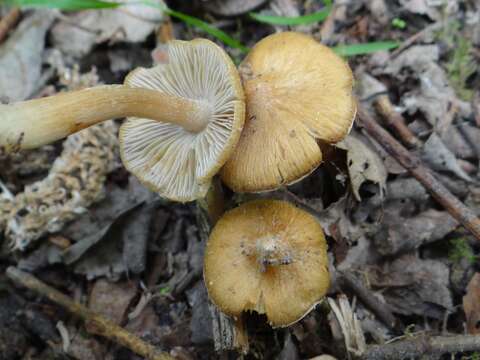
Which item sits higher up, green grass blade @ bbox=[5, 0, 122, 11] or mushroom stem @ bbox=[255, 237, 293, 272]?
green grass blade @ bbox=[5, 0, 122, 11]

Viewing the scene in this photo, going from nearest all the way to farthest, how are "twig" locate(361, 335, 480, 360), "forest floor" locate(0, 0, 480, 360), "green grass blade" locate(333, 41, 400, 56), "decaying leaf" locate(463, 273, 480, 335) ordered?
"twig" locate(361, 335, 480, 360) < "decaying leaf" locate(463, 273, 480, 335) < "forest floor" locate(0, 0, 480, 360) < "green grass blade" locate(333, 41, 400, 56)

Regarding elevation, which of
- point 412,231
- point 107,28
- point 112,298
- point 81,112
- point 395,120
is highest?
point 81,112

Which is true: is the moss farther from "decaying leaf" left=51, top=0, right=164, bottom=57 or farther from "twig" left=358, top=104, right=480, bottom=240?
"decaying leaf" left=51, top=0, right=164, bottom=57

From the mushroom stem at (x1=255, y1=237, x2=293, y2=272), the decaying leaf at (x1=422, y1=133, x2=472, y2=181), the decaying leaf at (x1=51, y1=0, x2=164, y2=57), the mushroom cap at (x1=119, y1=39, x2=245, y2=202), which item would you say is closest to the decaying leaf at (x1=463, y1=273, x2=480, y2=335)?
the decaying leaf at (x1=422, y1=133, x2=472, y2=181)

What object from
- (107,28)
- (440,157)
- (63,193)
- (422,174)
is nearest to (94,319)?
(63,193)

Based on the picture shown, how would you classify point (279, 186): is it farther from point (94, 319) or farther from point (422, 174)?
point (94, 319)

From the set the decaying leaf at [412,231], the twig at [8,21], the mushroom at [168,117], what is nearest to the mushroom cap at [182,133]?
the mushroom at [168,117]

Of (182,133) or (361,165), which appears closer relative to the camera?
(182,133)
